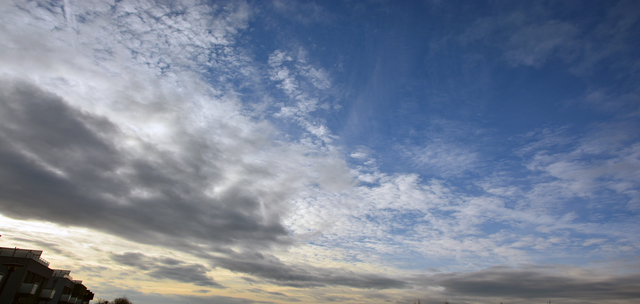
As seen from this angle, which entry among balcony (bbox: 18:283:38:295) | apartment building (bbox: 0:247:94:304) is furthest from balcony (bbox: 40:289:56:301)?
balcony (bbox: 18:283:38:295)

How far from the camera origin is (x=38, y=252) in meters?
57.3

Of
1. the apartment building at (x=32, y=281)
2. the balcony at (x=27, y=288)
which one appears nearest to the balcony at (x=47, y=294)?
the apartment building at (x=32, y=281)

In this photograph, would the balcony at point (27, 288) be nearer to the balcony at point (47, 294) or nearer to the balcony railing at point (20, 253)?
the balcony railing at point (20, 253)

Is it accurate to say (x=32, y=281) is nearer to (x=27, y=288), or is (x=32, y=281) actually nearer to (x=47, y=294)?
(x=27, y=288)

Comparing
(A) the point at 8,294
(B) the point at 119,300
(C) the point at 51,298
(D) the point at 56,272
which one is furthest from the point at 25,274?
(B) the point at 119,300

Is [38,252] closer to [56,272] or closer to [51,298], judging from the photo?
[51,298]

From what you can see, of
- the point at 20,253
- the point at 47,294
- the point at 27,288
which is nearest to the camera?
the point at 20,253

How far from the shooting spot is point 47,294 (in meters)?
63.6

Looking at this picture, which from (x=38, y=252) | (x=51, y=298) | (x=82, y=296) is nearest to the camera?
(x=38, y=252)

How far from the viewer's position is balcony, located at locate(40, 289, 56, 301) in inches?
2466

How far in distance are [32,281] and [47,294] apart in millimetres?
8562

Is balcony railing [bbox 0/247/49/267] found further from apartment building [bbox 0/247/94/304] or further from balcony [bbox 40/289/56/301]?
balcony [bbox 40/289/56/301]

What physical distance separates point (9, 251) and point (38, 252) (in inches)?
299

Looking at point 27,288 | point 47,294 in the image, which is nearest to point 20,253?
point 27,288
